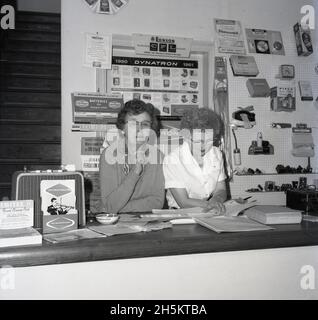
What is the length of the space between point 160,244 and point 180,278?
186 mm

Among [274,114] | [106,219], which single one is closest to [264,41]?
[274,114]

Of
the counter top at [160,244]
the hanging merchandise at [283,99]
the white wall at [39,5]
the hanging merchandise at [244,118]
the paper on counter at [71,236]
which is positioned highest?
the white wall at [39,5]

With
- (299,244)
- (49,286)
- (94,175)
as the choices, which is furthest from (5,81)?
(299,244)

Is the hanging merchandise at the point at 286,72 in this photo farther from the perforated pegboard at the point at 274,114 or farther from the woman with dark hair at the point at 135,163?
the woman with dark hair at the point at 135,163

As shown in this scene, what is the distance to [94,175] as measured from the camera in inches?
129

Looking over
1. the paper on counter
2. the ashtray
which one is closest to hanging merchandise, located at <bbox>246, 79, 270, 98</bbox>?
the ashtray

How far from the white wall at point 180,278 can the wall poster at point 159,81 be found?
85.8 inches

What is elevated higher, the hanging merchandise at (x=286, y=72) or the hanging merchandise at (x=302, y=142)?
the hanging merchandise at (x=286, y=72)

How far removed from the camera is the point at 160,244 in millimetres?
1383

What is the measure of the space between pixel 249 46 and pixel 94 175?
6.41ft

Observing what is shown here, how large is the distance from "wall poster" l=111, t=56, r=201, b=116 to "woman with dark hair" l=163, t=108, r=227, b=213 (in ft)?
3.55

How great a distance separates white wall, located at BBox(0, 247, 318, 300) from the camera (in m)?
1.32

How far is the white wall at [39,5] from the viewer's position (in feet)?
13.9

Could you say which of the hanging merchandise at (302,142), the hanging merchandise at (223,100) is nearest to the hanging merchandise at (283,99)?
the hanging merchandise at (302,142)
